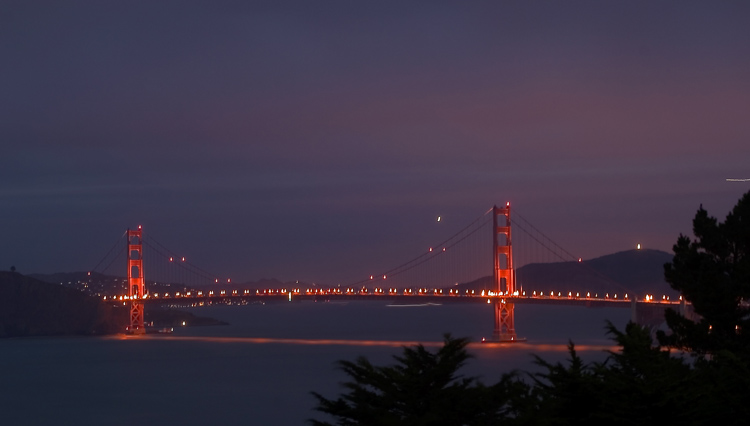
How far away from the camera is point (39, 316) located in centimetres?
8656

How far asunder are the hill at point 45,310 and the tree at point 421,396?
79546 millimetres

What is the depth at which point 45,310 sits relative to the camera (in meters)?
86.8

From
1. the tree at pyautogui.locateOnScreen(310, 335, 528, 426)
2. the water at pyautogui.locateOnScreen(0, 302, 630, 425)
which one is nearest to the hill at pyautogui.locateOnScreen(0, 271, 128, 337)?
the water at pyautogui.locateOnScreen(0, 302, 630, 425)

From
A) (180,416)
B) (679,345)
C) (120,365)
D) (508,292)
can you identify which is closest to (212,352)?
(120,365)

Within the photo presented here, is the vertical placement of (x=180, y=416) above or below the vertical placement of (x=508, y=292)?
below

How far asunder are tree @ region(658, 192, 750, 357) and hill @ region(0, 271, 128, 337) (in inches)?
2845

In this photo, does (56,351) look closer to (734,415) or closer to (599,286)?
(599,286)

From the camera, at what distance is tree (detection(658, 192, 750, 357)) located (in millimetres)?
14789

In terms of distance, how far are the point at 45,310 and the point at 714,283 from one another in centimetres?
7787

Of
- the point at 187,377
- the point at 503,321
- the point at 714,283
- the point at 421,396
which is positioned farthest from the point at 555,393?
the point at 503,321

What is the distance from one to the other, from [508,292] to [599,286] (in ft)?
119

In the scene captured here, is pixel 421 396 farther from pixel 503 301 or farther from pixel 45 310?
pixel 45 310

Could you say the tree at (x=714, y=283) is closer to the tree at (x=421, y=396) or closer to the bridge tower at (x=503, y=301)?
the tree at (x=421, y=396)

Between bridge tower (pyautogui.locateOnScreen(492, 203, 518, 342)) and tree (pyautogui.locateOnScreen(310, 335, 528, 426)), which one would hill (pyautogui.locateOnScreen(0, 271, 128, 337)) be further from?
tree (pyautogui.locateOnScreen(310, 335, 528, 426))
